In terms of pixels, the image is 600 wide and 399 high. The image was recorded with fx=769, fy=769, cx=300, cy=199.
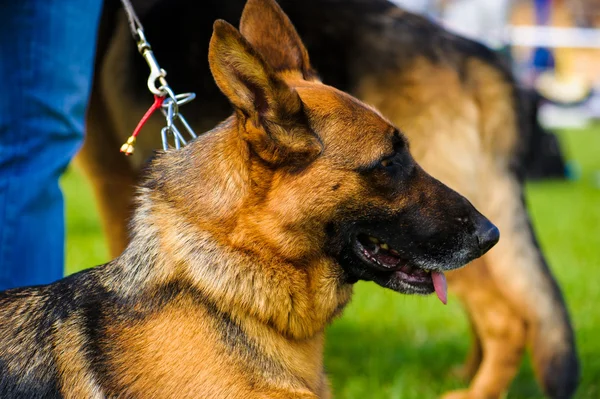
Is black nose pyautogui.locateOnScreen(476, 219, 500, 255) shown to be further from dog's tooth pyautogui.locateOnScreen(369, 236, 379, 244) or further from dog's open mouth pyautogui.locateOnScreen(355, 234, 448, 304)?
dog's tooth pyautogui.locateOnScreen(369, 236, 379, 244)

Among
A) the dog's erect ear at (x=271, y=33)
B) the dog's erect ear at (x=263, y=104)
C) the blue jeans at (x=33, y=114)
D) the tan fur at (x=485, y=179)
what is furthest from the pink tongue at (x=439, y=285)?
the blue jeans at (x=33, y=114)

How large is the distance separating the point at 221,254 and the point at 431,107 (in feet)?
5.66

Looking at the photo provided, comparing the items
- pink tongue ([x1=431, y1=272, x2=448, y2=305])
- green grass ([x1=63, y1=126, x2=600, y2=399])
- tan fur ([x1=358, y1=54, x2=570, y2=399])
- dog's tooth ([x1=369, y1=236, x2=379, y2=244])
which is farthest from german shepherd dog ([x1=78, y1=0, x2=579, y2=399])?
dog's tooth ([x1=369, y1=236, x2=379, y2=244])

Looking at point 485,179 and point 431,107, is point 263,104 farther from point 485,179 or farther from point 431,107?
point 485,179

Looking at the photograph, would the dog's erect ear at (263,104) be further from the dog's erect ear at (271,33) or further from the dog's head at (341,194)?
the dog's erect ear at (271,33)

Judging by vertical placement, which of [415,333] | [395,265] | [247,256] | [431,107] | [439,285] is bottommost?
[415,333]

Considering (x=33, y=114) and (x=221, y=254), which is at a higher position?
(x=33, y=114)

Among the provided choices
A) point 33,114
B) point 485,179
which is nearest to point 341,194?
point 33,114

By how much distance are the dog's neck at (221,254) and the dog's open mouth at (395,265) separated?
0.37 ft

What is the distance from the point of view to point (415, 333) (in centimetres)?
439

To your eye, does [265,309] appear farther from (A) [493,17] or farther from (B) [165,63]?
(A) [493,17]

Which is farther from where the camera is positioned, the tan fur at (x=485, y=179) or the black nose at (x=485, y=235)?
the tan fur at (x=485, y=179)

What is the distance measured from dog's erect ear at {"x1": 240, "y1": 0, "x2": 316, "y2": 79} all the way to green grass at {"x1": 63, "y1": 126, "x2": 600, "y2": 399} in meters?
1.60

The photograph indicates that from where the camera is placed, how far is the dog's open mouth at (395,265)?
2307mm
